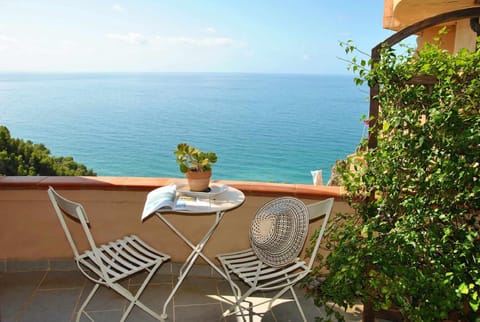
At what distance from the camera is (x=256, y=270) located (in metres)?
2.53

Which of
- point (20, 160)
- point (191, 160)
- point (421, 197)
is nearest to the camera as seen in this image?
point (421, 197)

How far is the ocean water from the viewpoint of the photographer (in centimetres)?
3144

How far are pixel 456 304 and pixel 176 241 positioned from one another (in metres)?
2.00

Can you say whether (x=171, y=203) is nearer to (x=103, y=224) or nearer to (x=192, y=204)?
(x=192, y=204)

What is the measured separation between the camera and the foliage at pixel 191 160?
104 inches

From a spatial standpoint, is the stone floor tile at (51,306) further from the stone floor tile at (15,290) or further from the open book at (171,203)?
the open book at (171,203)

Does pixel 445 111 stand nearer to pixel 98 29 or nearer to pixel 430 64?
pixel 430 64

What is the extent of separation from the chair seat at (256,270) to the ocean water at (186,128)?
2504cm

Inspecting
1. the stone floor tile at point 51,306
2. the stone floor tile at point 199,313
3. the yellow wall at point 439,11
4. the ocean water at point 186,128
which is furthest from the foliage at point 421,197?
the ocean water at point 186,128

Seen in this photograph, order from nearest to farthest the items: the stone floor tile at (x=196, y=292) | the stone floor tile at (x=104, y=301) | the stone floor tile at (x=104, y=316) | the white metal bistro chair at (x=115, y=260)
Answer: the white metal bistro chair at (x=115, y=260) < the stone floor tile at (x=104, y=316) < the stone floor tile at (x=104, y=301) < the stone floor tile at (x=196, y=292)

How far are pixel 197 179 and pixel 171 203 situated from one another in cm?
29

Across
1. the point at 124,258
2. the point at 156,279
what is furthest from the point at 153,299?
the point at 124,258

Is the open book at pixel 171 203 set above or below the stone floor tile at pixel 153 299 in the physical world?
above

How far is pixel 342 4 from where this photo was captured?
56.2 meters
